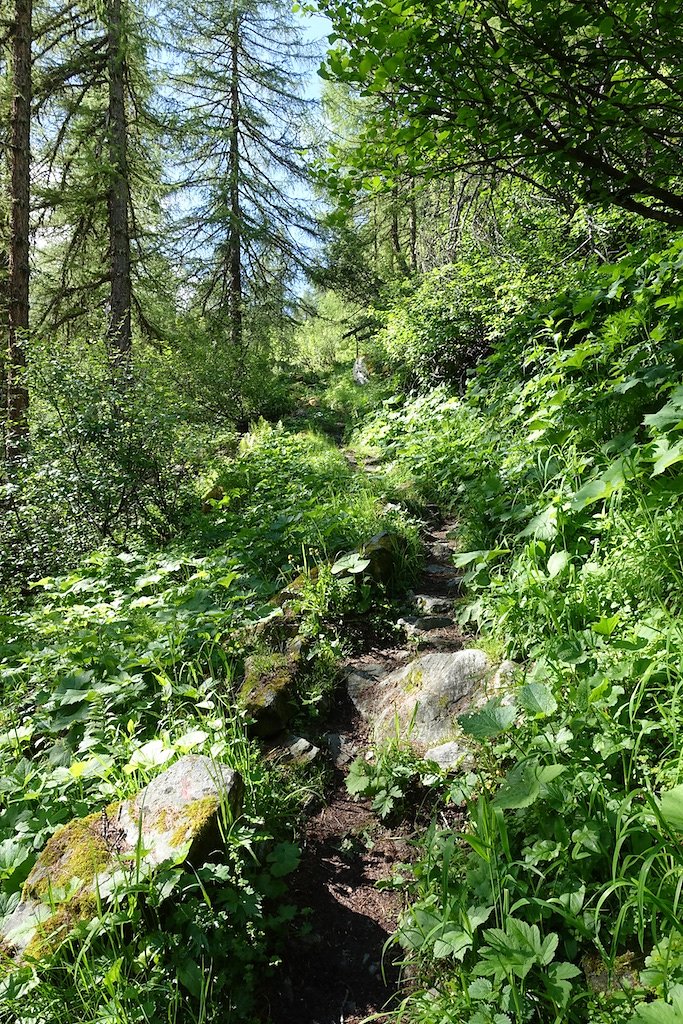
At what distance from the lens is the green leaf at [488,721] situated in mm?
1966

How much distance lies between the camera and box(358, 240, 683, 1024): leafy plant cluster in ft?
4.87

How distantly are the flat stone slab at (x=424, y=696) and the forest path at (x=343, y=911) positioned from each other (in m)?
0.16

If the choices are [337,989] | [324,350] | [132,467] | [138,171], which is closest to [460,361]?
[132,467]

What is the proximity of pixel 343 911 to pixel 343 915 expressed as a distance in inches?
0.5

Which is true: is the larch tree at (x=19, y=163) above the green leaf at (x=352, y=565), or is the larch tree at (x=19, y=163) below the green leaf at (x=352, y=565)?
above

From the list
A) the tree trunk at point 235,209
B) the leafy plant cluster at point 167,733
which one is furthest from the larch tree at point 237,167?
the leafy plant cluster at point 167,733

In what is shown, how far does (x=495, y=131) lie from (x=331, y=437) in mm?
7947

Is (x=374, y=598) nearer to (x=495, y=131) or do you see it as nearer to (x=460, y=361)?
(x=495, y=131)

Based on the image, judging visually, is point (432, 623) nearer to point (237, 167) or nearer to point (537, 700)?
point (537, 700)

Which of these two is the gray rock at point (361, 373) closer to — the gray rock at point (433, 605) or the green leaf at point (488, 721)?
the gray rock at point (433, 605)

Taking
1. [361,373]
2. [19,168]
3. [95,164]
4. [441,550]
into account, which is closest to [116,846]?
[441,550]

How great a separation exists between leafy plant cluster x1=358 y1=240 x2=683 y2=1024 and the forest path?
191 mm

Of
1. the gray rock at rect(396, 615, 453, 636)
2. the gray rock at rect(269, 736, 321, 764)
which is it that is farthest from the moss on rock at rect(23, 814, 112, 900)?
the gray rock at rect(396, 615, 453, 636)

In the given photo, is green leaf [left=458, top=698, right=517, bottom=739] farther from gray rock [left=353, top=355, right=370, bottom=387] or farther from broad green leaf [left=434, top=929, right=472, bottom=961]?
gray rock [left=353, top=355, right=370, bottom=387]
